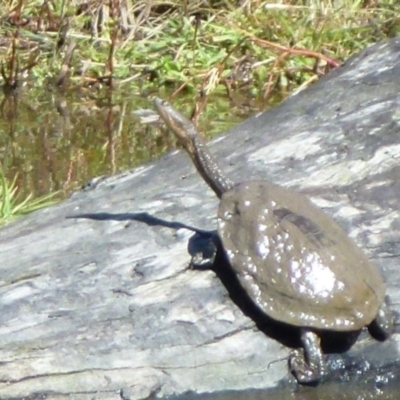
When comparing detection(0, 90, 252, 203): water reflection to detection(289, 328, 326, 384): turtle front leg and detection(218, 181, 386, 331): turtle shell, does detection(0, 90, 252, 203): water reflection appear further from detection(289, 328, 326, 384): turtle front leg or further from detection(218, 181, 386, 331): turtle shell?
detection(289, 328, 326, 384): turtle front leg

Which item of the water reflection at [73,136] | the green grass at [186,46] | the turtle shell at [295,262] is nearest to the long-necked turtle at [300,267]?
the turtle shell at [295,262]

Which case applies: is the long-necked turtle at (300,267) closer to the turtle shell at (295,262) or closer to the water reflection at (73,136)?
the turtle shell at (295,262)

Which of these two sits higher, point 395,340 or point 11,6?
point 11,6

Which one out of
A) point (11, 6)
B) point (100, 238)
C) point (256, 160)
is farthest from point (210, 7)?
point (100, 238)

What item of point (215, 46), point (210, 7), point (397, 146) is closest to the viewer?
point (397, 146)

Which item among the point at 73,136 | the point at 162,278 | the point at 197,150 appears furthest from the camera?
the point at 73,136

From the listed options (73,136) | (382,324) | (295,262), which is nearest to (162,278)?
(295,262)

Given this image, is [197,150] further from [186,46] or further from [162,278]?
[186,46]

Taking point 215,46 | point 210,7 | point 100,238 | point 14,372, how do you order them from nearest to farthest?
1. point 14,372
2. point 100,238
3. point 215,46
4. point 210,7

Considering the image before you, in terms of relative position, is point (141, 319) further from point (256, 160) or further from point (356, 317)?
point (256, 160)
